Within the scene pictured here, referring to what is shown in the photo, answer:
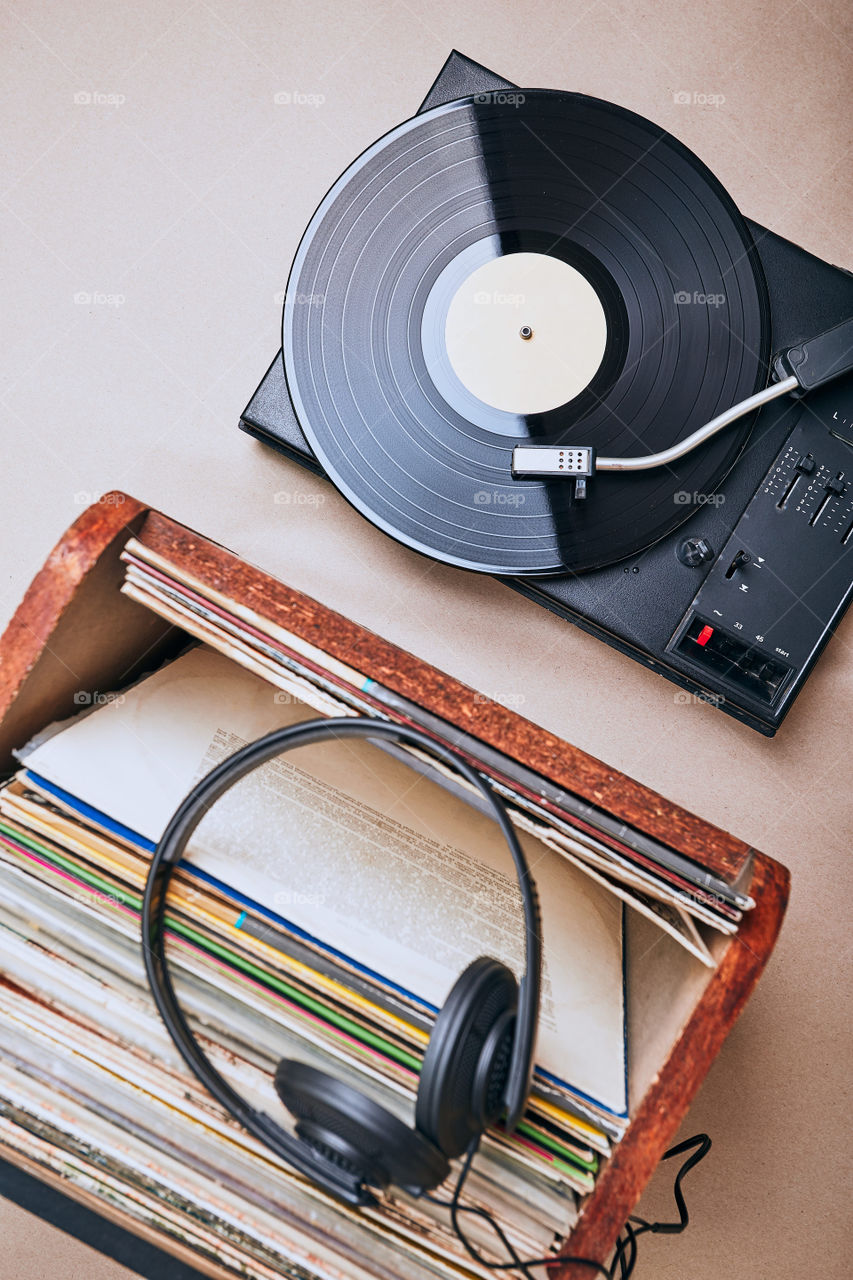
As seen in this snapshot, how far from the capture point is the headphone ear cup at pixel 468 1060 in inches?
20.6

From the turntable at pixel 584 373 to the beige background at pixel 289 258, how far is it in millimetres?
232

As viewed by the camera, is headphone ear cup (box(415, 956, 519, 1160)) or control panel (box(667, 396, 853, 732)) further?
control panel (box(667, 396, 853, 732))

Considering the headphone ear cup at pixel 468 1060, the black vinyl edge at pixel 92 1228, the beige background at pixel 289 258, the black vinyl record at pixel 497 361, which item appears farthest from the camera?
the beige background at pixel 289 258

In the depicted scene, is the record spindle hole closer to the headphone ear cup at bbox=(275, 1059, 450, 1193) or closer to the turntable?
the turntable

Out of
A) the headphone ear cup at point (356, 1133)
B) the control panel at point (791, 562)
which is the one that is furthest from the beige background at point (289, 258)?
the headphone ear cup at point (356, 1133)

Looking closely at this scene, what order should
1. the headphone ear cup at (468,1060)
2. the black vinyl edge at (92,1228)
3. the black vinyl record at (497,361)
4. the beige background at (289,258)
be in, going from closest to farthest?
the headphone ear cup at (468,1060) → the black vinyl edge at (92,1228) → the black vinyl record at (497,361) → the beige background at (289,258)

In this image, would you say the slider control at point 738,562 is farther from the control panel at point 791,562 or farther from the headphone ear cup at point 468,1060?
the headphone ear cup at point 468,1060

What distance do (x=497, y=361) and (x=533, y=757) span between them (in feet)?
2.04

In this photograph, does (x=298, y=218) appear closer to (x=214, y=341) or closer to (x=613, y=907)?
(x=214, y=341)

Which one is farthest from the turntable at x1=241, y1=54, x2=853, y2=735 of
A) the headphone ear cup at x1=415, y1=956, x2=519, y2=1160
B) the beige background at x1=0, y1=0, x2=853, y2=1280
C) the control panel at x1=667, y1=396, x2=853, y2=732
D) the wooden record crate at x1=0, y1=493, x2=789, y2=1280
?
the headphone ear cup at x1=415, y1=956, x2=519, y2=1160

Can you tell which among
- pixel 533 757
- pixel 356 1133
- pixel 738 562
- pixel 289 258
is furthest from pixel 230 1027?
pixel 289 258

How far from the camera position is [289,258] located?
132cm

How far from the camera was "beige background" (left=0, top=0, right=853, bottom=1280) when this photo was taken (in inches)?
50.3

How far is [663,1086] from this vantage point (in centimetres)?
57
